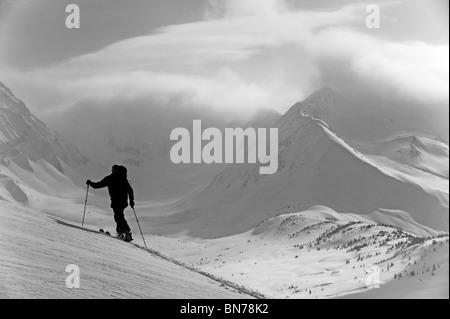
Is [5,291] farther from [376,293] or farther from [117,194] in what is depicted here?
[376,293]

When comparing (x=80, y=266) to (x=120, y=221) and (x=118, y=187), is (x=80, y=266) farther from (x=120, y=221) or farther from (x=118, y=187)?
(x=120, y=221)

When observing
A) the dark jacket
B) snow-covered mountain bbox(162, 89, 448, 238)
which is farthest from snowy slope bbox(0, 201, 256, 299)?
snow-covered mountain bbox(162, 89, 448, 238)

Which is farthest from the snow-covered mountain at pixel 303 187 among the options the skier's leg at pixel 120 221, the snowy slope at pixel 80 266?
the snowy slope at pixel 80 266

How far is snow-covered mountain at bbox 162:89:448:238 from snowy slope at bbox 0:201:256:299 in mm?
80482

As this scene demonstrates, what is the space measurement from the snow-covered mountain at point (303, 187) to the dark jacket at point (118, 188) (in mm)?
79782

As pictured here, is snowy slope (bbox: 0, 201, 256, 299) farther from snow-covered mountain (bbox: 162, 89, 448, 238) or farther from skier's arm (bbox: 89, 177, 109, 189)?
snow-covered mountain (bbox: 162, 89, 448, 238)

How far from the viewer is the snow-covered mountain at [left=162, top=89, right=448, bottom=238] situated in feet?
363

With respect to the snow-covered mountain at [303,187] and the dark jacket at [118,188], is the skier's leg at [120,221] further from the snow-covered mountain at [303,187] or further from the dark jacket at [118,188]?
the snow-covered mountain at [303,187]

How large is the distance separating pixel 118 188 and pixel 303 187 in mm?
118380

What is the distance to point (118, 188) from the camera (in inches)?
627

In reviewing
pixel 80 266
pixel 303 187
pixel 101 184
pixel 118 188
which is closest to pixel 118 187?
pixel 118 188

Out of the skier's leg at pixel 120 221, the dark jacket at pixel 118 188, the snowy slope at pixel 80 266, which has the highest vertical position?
the dark jacket at pixel 118 188

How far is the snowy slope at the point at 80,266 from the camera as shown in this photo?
1170 cm
